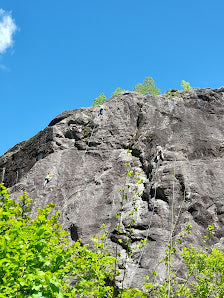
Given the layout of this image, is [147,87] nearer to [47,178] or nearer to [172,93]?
[172,93]

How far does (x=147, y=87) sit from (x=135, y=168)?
107 feet

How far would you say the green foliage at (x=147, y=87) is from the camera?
165 ft

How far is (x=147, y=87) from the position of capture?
50.7m

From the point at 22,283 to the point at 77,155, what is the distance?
1804 cm

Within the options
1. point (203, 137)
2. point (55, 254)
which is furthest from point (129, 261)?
point (203, 137)

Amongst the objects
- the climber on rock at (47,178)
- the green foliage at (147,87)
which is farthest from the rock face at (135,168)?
Result: the green foliage at (147,87)

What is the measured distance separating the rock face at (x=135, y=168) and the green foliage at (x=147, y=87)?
976 inches

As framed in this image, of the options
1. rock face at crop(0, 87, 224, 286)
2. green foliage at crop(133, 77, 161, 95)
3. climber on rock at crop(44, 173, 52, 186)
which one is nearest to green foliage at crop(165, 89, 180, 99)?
rock face at crop(0, 87, 224, 286)

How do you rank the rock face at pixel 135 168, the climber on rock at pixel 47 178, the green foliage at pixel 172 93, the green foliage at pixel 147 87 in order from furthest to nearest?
the green foliage at pixel 147 87, the green foliage at pixel 172 93, the climber on rock at pixel 47 178, the rock face at pixel 135 168

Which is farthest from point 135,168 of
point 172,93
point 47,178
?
point 172,93

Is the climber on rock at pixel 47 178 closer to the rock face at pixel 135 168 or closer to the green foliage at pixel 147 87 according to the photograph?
the rock face at pixel 135 168

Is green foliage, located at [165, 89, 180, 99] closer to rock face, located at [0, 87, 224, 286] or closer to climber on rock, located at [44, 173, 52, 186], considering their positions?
rock face, located at [0, 87, 224, 286]

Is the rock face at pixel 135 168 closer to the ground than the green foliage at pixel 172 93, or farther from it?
closer to the ground

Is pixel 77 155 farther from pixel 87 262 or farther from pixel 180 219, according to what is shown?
pixel 87 262
